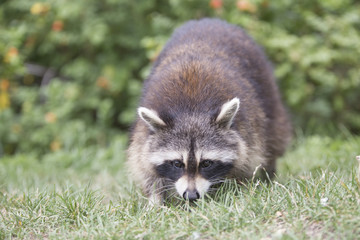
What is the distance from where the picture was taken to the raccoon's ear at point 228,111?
13.6 ft

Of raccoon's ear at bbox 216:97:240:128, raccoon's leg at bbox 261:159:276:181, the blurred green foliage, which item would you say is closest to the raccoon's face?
raccoon's ear at bbox 216:97:240:128

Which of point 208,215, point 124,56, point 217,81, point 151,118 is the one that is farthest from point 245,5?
point 208,215

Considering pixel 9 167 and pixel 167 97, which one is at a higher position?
pixel 167 97

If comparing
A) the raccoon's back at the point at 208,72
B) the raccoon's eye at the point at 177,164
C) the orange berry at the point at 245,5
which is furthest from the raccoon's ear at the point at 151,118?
the orange berry at the point at 245,5

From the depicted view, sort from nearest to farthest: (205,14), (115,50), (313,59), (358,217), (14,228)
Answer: (358,217) < (14,228) < (313,59) < (205,14) < (115,50)

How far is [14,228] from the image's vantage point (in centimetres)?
362

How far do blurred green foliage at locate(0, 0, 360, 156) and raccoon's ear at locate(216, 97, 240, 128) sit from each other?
3264 millimetres

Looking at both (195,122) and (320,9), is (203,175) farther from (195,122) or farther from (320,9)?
(320,9)

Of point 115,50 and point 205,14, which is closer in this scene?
point 205,14

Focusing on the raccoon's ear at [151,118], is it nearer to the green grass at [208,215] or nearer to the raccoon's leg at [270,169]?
the green grass at [208,215]

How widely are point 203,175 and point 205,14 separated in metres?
4.42

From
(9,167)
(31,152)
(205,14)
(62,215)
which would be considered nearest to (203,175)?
(62,215)

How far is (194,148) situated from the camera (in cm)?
413

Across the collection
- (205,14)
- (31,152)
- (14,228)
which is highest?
(205,14)
